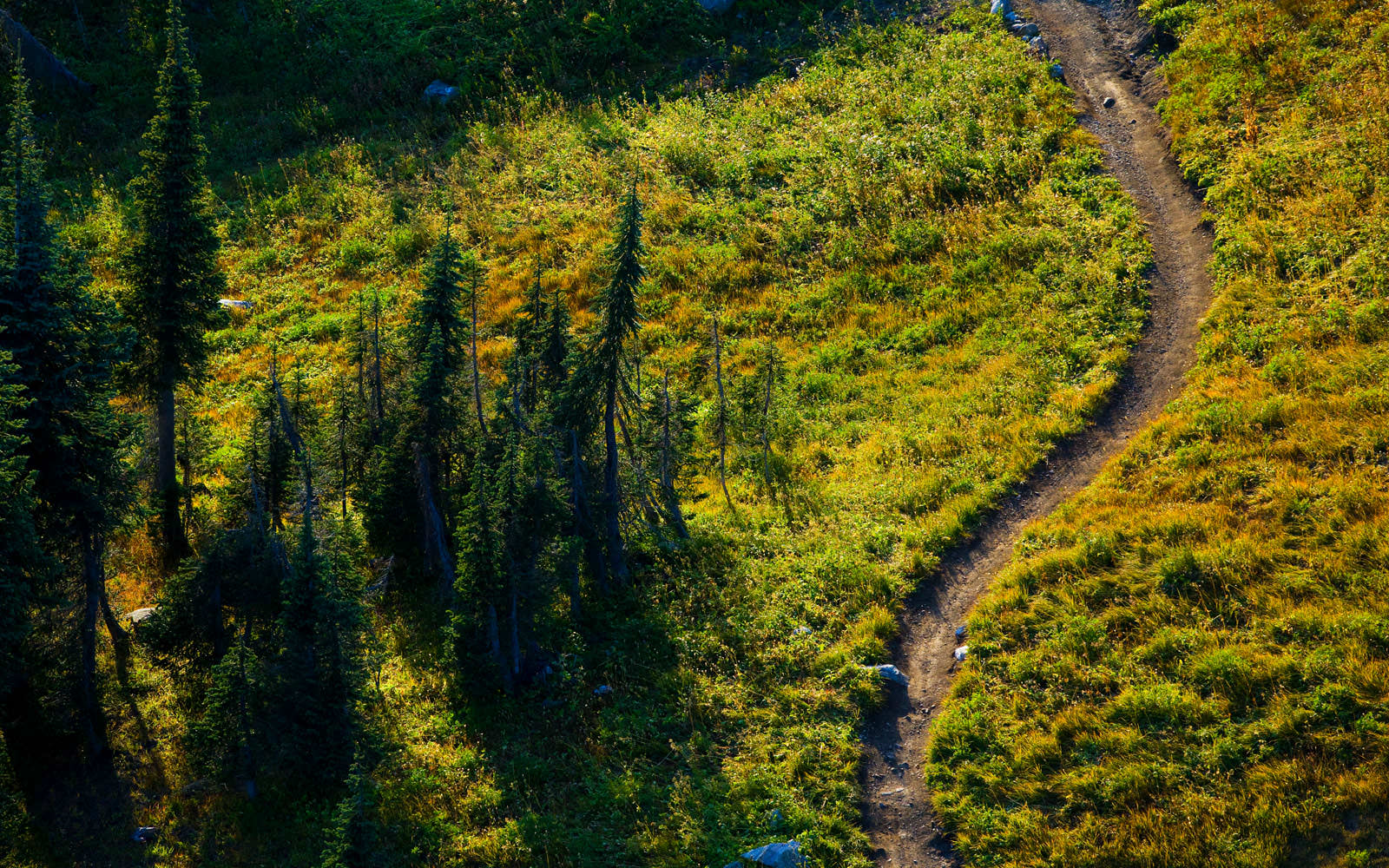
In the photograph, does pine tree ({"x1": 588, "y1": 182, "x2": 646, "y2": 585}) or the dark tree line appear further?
pine tree ({"x1": 588, "y1": 182, "x2": 646, "y2": 585})

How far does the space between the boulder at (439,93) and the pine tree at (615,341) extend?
92.4 ft

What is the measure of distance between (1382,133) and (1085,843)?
22.4 m

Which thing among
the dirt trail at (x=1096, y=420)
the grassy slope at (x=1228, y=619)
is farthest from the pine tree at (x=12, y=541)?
the grassy slope at (x=1228, y=619)

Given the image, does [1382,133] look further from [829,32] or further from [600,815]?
[600,815]

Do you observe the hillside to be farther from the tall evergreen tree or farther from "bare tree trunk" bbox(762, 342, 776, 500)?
"bare tree trunk" bbox(762, 342, 776, 500)

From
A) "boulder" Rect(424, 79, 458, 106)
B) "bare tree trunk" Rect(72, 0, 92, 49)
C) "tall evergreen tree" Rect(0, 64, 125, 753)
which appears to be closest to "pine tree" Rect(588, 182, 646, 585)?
"tall evergreen tree" Rect(0, 64, 125, 753)

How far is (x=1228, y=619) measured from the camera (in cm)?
1634

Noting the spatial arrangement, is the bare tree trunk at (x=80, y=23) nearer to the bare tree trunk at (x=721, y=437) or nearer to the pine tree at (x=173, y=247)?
the pine tree at (x=173, y=247)

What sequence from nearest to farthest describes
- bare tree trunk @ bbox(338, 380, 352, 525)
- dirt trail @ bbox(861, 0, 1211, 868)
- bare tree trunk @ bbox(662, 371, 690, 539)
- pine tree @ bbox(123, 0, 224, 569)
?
dirt trail @ bbox(861, 0, 1211, 868) → pine tree @ bbox(123, 0, 224, 569) → bare tree trunk @ bbox(662, 371, 690, 539) → bare tree trunk @ bbox(338, 380, 352, 525)

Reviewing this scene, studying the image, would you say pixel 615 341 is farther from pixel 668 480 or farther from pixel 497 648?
pixel 497 648

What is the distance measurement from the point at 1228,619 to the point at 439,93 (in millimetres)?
39975

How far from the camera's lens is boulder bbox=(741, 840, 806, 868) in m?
14.1

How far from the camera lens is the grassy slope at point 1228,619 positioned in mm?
13852

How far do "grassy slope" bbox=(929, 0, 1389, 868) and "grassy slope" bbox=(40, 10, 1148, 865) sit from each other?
2.32 meters
